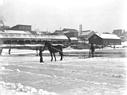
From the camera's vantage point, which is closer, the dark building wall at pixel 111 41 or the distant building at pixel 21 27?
the dark building wall at pixel 111 41

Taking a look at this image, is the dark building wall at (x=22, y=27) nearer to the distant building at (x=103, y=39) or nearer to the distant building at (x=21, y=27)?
the distant building at (x=21, y=27)

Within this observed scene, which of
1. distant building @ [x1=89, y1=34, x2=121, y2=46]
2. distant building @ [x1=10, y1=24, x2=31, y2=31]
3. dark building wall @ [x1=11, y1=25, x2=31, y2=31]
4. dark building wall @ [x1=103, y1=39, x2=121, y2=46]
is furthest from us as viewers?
dark building wall @ [x1=11, y1=25, x2=31, y2=31]

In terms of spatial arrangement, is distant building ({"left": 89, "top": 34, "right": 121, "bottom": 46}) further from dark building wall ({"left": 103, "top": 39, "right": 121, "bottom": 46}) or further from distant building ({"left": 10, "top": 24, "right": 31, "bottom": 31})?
distant building ({"left": 10, "top": 24, "right": 31, "bottom": 31})

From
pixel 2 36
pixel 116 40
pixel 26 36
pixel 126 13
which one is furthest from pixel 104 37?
pixel 126 13

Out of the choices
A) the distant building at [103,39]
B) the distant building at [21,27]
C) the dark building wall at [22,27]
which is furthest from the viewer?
the dark building wall at [22,27]

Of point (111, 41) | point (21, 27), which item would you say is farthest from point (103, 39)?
point (21, 27)

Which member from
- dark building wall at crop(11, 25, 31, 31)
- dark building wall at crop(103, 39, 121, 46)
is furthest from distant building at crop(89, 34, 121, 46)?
dark building wall at crop(11, 25, 31, 31)

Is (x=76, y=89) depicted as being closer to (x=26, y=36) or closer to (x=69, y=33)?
(x=26, y=36)

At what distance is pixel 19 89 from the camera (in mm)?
8750

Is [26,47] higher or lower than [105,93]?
lower

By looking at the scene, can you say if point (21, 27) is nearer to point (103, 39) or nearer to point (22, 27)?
point (22, 27)

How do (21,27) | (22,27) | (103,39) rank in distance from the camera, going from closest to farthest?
Result: (103,39)
(21,27)
(22,27)

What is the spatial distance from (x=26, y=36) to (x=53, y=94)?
76269mm


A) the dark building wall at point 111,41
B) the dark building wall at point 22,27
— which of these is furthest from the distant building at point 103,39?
the dark building wall at point 22,27
